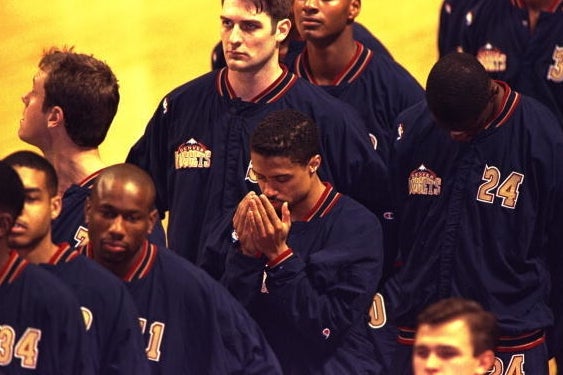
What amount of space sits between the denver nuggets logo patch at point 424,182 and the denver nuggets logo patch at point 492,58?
1347 millimetres

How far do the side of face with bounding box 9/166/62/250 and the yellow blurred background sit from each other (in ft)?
13.6

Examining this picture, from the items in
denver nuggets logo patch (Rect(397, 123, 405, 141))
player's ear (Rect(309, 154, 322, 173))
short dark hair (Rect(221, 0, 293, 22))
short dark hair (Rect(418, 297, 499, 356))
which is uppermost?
short dark hair (Rect(221, 0, 293, 22))

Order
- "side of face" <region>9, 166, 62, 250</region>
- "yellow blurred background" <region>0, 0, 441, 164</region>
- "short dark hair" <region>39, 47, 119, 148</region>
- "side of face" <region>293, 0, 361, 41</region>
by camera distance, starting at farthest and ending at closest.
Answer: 1. "yellow blurred background" <region>0, 0, 441, 164</region>
2. "side of face" <region>293, 0, 361, 41</region>
3. "short dark hair" <region>39, 47, 119, 148</region>
4. "side of face" <region>9, 166, 62, 250</region>

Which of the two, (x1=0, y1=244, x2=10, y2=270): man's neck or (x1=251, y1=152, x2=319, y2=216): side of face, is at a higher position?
(x1=251, y1=152, x2=319, y2=216): side of face

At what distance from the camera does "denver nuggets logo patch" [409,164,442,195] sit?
8.11 meters

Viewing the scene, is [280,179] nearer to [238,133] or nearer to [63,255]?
[238,133]

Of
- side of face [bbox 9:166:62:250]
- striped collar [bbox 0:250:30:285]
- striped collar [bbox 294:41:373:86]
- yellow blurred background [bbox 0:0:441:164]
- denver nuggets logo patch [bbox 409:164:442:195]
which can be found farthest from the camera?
yellow blurred background [bbox 0:0:441:164]

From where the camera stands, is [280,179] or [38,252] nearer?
[38,252]

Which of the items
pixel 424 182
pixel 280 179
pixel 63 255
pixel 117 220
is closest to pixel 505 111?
pixel 424 182

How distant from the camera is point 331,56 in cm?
933

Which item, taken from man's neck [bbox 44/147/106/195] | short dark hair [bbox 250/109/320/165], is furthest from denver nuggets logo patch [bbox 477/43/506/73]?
man's neck [bbox 44/147/106/195]

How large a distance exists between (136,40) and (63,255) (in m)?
5.22

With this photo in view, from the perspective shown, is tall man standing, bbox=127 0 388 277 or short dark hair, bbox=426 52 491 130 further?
tall man standing, bbox=127 0 388 277

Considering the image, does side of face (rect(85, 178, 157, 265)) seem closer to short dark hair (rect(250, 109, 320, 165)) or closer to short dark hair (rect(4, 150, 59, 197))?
short dark hair (rect(4, 150, 59, 197))
